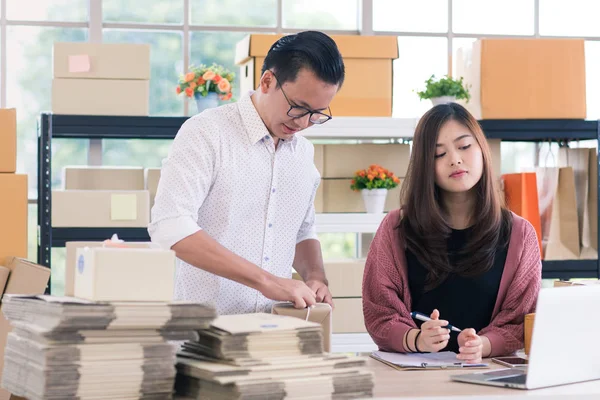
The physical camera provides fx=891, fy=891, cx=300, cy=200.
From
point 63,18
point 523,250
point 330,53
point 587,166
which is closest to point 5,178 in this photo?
point 63,18

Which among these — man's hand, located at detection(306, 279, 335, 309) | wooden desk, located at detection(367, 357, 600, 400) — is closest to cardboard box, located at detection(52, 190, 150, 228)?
man's hand, located at detection(306, 279, 335, 309)

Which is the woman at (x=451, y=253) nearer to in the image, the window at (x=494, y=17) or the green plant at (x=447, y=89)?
the green plant at (x=447, y=89)

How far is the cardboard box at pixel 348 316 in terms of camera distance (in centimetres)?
365

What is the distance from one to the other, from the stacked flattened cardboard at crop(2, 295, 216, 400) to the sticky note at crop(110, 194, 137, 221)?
2226mm

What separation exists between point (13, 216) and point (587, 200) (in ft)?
7.86

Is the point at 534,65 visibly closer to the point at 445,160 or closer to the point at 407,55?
the point at 407,55

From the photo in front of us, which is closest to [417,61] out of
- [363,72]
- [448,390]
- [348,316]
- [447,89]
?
→ [447,89]

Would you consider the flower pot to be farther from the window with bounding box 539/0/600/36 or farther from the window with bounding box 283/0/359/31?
the window with bounding box 539/0/600/36

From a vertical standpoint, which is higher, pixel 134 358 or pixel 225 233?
pixel 225 233

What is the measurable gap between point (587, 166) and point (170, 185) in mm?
2534

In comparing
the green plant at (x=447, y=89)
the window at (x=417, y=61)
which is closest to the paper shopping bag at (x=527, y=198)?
the green plant at (x=447, y=89)

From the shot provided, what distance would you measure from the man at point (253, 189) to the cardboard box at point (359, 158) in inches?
62.4

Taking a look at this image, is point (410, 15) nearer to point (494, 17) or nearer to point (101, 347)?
point (494, 17)

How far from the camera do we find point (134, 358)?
1.35m
